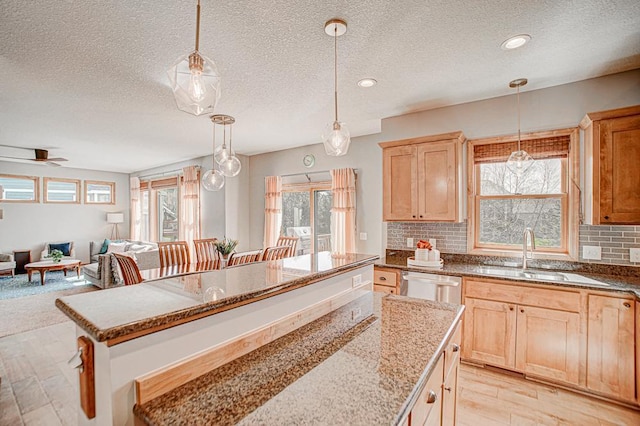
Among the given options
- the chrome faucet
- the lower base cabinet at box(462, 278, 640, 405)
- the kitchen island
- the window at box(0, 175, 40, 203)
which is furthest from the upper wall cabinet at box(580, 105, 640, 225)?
the window at box(0, 175, 40, 203)

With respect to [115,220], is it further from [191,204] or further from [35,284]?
[191,204]

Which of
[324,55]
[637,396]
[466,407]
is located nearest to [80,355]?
[324,55]

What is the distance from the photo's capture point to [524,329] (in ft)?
8.27

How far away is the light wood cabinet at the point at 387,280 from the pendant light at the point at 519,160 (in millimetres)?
1601

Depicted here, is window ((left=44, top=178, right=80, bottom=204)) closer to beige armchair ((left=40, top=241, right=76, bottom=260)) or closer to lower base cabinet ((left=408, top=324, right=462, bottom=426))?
beige armchair ((left=40, top=241, right=76, bottom=260))

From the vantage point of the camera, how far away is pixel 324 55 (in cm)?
228

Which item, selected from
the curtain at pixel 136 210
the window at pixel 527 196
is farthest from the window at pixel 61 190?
the window at pixel 527 196

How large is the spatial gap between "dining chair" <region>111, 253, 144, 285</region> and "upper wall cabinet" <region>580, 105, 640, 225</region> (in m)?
4.10

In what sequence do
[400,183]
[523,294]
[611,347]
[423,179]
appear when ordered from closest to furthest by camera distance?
[611,347] < [523,294] < [423,179] < [400,183]

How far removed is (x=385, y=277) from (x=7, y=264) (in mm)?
7829

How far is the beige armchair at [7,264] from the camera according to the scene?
6.07 meters

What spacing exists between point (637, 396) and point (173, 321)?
10.5ft

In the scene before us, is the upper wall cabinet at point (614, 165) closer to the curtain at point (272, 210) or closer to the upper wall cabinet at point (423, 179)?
the upper wall cabinet at point (423, 179)

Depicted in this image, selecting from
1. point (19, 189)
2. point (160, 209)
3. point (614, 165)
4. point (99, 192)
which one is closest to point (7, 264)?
point (19, 189)
